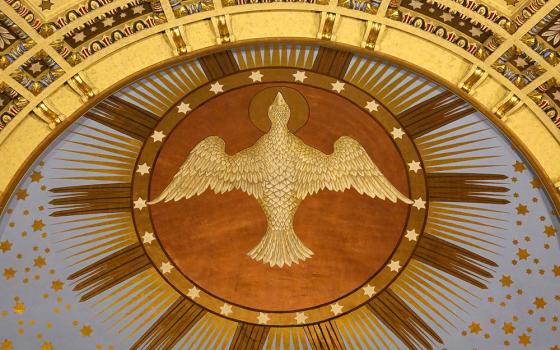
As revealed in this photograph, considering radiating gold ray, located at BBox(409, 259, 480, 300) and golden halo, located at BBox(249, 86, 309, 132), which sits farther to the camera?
radiating gold ray, located at BBox(409, 259, 480, 300)

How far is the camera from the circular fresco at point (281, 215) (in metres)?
12.2

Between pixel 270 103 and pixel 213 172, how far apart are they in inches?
53.5

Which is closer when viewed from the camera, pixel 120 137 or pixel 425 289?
pixel 120 137

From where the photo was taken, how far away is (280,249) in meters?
12.6

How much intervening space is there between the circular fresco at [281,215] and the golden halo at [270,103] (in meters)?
0.03

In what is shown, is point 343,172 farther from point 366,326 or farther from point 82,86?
point 82,86

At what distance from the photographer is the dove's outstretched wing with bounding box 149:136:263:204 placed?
1233 cm

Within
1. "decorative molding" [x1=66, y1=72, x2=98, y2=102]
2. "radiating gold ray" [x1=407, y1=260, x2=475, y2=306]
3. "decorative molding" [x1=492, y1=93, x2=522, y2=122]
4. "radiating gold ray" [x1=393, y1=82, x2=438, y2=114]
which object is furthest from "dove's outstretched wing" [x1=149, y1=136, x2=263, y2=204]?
"decorative molding" [x1=492, y1=93, x2=522, y2=122]

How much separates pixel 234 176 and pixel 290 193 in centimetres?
90

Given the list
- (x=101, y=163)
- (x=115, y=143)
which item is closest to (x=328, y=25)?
(x=115, y=143)

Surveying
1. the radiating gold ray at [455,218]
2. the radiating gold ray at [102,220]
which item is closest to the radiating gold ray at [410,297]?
the radiating gold ray at [455,218]

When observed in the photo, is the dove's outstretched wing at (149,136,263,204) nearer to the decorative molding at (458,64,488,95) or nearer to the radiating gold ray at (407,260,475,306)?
the radiating gold ray at (407,260,475,306)

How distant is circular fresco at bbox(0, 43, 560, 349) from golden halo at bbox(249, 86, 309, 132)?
0.03 m

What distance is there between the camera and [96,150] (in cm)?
1227
